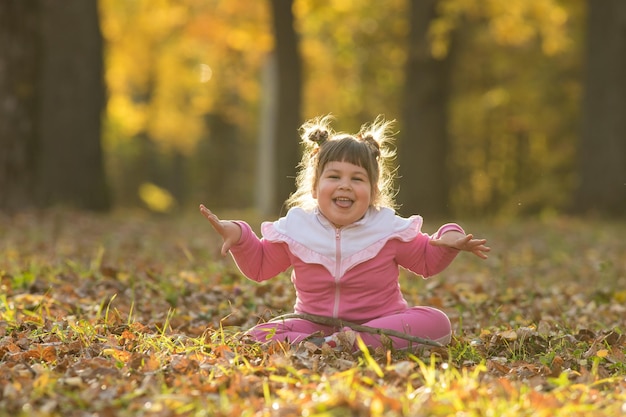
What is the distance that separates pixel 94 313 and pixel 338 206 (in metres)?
1.98

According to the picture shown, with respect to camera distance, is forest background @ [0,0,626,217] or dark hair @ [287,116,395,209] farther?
forest background @ [0,0,626,217]

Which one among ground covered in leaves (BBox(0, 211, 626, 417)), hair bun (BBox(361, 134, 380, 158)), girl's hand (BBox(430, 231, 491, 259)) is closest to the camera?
ground covered in leaves (BBox(0, 211, 626, 417))

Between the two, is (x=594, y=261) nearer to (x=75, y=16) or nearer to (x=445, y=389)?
(x=445, y=389)

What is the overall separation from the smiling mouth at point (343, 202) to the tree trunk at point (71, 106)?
938cm

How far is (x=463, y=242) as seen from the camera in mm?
4730

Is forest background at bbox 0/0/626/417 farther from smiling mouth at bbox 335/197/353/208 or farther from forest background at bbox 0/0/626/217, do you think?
smiling mouth at bbox 335/197/353/208

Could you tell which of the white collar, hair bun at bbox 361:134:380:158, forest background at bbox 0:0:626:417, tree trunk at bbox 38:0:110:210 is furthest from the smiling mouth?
tree trunk at bbox 38:0:110:210

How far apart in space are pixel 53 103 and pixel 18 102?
0.62 meters

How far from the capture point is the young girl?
16.1ft

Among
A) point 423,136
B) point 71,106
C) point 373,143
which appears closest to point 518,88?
point 423,136

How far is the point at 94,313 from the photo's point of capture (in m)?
6.05

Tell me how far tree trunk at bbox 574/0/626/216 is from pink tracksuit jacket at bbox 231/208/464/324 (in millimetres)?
12186

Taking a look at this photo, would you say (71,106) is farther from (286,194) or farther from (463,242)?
(463,242)

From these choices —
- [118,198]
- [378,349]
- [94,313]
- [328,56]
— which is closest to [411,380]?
[378,349]
